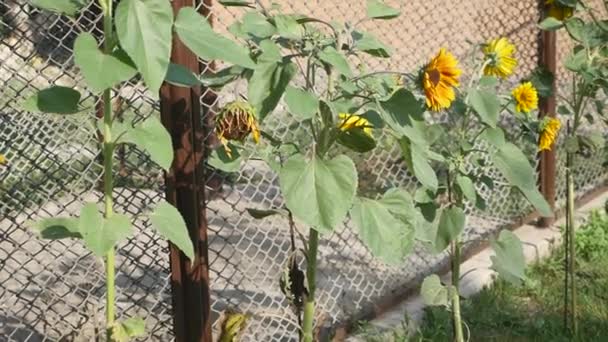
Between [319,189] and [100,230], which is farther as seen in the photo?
[319,189]

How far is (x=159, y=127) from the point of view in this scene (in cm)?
206

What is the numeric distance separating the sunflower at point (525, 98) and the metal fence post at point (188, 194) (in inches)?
40.4

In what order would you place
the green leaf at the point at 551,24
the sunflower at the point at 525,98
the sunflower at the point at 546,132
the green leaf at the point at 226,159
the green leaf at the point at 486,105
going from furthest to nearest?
the green leaf at the point at 551,24 < the sunflower at the point at 546,132 < the sunflower at the point at 525,98 < the green leaf at the point at 486,105 < the green leaf at the point at 226,159

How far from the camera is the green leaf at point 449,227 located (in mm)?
2967

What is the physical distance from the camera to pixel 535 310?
411 centimetres

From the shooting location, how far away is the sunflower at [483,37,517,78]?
3.09 meters

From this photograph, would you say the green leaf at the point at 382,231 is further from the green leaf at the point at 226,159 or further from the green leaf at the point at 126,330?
the green leaf at the point at 126,330

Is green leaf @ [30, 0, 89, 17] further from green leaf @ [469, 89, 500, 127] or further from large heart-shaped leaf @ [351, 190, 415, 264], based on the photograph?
green leaf @ [469, 89, 500, 127]

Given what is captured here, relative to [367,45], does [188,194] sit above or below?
below

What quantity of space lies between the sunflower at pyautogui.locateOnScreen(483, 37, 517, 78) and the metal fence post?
0.91 m

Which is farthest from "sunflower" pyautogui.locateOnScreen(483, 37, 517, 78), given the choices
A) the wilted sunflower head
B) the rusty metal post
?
the rusty metal post

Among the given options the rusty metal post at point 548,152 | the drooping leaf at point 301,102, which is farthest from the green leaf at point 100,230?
the rusty metal post at point 548,152

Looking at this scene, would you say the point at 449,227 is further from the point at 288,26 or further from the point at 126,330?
the point at 126,330

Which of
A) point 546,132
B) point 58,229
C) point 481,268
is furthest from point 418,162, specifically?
point 481,268
